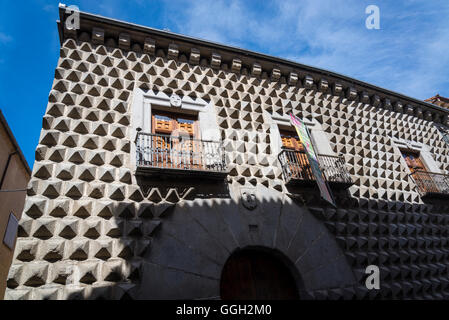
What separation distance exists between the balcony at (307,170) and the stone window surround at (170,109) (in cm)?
179

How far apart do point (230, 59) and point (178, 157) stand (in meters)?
3.70

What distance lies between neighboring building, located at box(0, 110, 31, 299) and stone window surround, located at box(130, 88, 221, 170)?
13.8 feet

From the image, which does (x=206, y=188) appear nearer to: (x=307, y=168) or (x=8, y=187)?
(x=307, y=168)

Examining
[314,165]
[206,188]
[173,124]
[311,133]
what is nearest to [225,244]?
[206,188]

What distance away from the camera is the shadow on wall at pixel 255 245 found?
4191 millimetres

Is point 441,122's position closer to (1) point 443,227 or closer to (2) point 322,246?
(1) point 443,227

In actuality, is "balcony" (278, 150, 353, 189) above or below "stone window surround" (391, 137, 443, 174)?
below

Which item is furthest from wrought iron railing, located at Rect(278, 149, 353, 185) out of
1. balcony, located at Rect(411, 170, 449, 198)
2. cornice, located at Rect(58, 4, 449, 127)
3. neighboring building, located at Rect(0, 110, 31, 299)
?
neighboring building, located at Rect(0, 110, 31, 299)

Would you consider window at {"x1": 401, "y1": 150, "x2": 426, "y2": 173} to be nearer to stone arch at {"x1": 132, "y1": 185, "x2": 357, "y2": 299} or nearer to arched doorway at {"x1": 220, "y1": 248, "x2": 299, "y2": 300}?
stone arch at {"x1": 132, "y1": 185, "x2": 357, "y2": 299}

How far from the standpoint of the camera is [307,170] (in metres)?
6.44

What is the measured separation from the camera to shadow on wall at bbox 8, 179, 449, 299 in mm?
4191

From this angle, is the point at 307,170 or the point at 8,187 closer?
the point at 307,170

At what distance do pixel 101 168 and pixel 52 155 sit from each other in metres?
0.85

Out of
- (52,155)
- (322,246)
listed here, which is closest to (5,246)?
(52,155)
